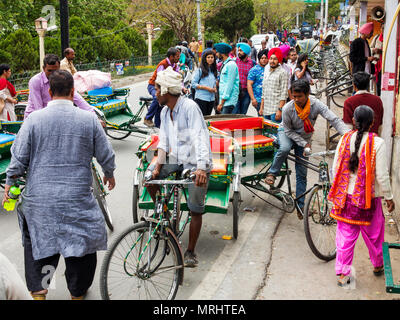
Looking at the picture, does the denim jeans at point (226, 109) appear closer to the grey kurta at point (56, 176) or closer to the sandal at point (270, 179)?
the sandal at point (270, 179)

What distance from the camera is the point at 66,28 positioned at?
1547cm

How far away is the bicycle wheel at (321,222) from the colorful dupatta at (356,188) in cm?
60

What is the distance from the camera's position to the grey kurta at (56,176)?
3.72 meters

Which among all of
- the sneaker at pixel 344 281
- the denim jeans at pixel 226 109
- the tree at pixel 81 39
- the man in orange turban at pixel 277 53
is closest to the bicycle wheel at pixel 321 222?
the sneaker at pixel 344 281

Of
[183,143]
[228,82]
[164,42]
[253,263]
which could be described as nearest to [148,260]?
[183,143]

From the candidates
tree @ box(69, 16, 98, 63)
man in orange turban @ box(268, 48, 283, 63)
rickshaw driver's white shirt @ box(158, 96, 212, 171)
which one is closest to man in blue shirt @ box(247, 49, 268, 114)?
man in orange turban @ box(268, 48, 283, 63)

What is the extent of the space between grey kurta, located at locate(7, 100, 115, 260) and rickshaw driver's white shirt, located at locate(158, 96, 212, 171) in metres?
1.04

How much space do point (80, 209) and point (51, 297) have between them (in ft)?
3.64

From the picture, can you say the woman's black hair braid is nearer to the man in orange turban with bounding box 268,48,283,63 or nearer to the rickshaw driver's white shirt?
the rickshaw driver's white shirt

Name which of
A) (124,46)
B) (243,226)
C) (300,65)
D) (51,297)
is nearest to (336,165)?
(243,226)

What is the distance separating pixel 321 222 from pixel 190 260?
1388 mm

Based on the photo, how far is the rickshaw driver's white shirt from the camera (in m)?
4.54

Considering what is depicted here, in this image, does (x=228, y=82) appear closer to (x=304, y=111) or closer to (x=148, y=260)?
(x=304, y=111)

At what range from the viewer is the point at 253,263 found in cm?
520
